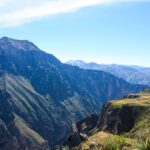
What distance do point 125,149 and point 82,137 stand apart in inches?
261

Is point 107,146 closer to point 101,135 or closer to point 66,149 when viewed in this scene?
point 66,149

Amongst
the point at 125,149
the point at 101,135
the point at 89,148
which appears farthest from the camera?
the point at 101,135

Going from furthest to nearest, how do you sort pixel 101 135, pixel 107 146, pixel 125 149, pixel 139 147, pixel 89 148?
pixel 101 135
pixel 89 148
pixel 125 149
pixel 107 146
pixel 139 147

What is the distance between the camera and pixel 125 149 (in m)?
61.5

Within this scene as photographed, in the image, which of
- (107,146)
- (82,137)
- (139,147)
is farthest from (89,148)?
(139,147)

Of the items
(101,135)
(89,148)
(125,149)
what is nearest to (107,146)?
(125,149)

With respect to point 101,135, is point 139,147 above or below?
above

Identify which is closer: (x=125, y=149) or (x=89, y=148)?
(x=125, y=149)

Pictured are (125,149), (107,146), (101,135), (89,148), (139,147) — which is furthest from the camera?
(101,135)

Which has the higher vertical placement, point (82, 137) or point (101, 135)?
point (82, 137)

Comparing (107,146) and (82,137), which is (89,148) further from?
(107,146)

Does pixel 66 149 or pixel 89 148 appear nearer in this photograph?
pixel 66 149

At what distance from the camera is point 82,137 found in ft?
211

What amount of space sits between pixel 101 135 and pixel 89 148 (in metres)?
23.1
